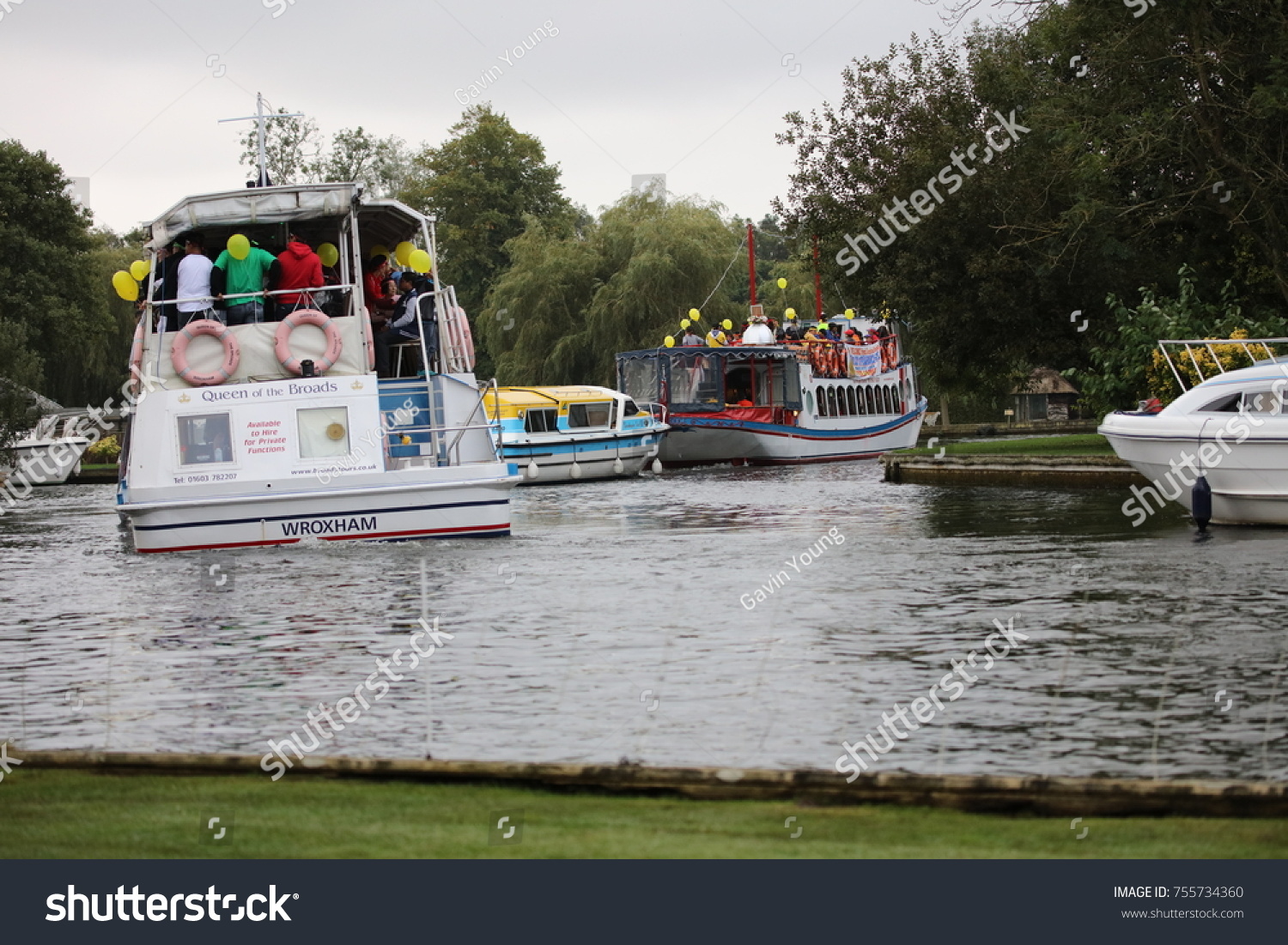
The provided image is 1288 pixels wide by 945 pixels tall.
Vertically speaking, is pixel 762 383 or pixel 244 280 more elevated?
pixel 244 280

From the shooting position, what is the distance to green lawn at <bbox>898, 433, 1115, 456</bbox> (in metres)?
36.7

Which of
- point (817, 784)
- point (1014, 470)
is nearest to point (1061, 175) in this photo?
point (1014, 470)

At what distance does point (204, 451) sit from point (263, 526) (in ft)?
4.40

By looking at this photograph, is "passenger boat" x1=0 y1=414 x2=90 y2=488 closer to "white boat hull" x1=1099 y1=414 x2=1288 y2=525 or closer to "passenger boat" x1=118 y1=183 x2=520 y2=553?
"passenger boat" x1=118 y1=183 x2=520 y2=553

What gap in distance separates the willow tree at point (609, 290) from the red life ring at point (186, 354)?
43312mm

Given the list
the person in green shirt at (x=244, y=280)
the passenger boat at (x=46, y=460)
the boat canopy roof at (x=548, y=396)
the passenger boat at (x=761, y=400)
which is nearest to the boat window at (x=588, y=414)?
the boat canopy roof at (x=548, y=396)

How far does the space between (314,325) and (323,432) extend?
65.8 inches

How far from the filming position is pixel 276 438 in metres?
23.4

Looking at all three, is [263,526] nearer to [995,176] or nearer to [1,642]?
[1,642]

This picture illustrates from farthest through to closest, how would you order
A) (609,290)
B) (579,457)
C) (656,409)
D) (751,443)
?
(609,290) < (751,443) < (656,409) < (579,457)

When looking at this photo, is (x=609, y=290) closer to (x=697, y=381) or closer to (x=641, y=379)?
(x=641, y=379)

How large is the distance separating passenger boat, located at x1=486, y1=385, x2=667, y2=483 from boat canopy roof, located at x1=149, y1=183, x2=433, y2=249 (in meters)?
21.2

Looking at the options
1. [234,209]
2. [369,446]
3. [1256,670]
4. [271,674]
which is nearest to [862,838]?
[1256,670]

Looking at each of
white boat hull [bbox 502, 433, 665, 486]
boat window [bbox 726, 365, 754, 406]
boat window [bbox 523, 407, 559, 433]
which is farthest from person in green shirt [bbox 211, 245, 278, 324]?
boat window [bbox 726, 365, 754, 406]
